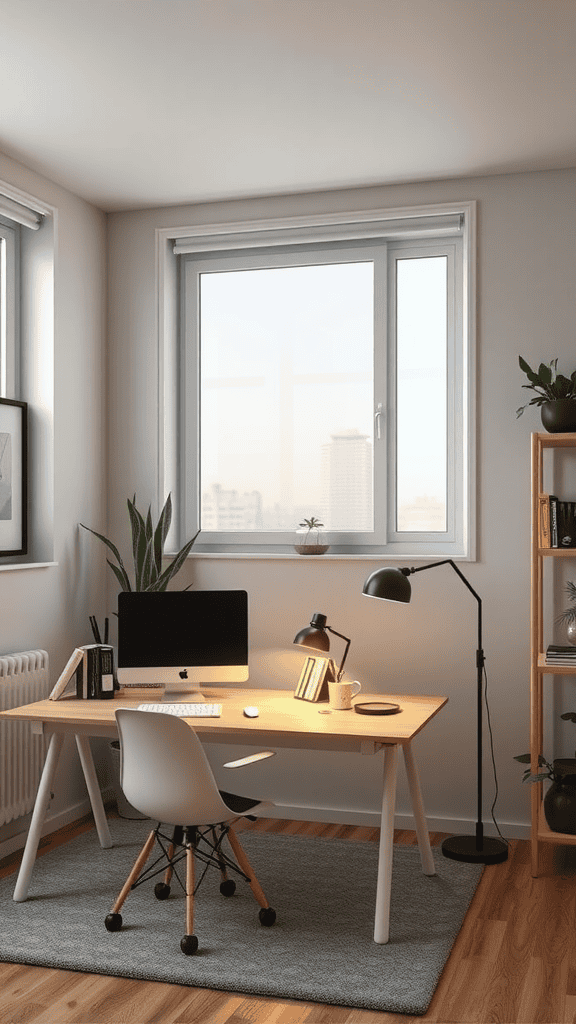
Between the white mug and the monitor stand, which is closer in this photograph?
the white mug

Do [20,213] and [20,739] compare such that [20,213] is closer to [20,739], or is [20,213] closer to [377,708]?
[20,739]

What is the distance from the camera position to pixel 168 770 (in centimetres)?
288

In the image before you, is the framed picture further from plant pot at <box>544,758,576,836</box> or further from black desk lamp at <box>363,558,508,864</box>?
plant pot at <box>544,758,576,836</box>

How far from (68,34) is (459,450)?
2271mm

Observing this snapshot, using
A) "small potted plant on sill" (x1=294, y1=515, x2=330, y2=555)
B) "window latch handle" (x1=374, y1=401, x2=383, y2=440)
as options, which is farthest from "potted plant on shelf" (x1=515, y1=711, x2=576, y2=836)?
"window latch handle" (x1=374, y1=401, x2=383, y2=440)

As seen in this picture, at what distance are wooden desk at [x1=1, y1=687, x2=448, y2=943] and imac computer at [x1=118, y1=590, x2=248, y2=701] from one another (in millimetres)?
100

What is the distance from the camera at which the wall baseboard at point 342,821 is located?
400 centimetres

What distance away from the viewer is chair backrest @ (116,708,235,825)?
2.83 meters

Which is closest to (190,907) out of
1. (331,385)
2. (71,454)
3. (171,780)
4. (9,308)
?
(171,780)

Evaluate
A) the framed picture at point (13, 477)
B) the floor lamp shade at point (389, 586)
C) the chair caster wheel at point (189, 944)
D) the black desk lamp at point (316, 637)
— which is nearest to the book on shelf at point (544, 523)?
the floor lamp shade at point (389, 586)

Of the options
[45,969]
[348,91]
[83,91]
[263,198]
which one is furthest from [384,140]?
[45,969]

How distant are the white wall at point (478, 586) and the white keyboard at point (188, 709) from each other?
91 cm

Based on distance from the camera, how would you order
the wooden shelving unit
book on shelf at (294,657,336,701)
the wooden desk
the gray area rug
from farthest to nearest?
book on shelf at (294,657,336,701), the wooden shelving unit, the wooden desk, the gray area rug

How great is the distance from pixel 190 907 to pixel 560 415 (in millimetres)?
2174
